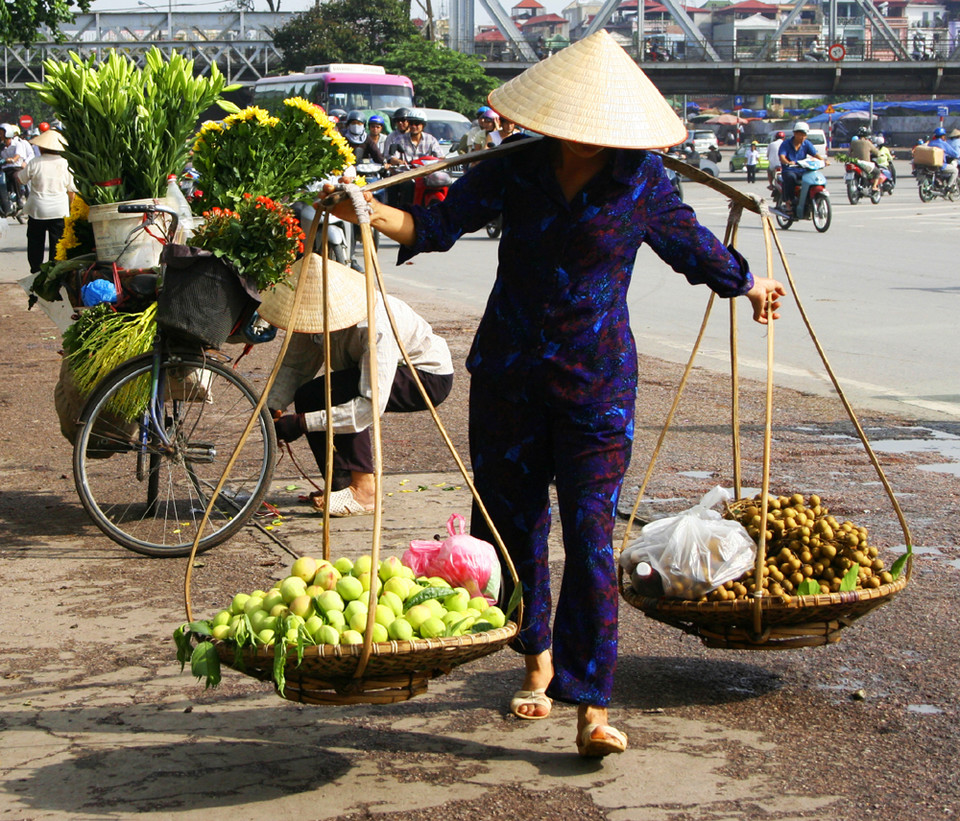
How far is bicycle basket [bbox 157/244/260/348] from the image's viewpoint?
4.43 m

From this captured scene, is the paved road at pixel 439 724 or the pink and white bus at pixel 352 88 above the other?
the pink and white bus at pixel 352 88

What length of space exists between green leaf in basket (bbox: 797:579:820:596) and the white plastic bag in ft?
0.46

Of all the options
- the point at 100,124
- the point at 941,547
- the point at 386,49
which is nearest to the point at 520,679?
the point at 941,547

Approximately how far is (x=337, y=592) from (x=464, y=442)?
12.2 ft

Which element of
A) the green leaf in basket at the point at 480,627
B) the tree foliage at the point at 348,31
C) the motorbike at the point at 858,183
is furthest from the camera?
the tree foliage at the point at 348,31

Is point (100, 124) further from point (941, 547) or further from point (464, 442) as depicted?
point (941, 547)

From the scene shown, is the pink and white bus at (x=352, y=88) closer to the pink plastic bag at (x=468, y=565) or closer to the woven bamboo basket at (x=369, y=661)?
the pink plastic bag at (x=468, y=565)

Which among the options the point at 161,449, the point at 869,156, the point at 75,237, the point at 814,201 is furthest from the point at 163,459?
the point at 869,156

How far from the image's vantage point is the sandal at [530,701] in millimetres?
3205

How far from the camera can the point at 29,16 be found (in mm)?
11750

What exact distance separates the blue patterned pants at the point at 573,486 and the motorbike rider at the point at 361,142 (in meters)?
13.8

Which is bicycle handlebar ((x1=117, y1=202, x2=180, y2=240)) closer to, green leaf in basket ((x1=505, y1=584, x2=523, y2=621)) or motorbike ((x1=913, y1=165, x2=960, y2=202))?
green leaf in basket ((x1=505, y1=584, x2=523, y2=621))

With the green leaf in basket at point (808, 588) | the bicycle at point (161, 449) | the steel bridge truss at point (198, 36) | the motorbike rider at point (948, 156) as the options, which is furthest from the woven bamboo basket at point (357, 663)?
the steel bridge truss at point (198, 36)

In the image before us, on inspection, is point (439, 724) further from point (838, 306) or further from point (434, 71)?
point (434, 71)
